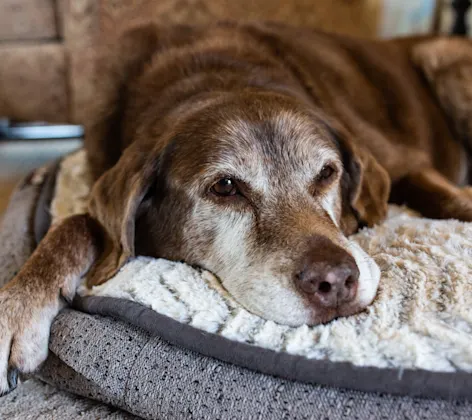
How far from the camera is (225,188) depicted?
160 cm

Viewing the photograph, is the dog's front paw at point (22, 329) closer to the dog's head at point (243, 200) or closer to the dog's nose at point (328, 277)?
the dog's head at point (243, 200)

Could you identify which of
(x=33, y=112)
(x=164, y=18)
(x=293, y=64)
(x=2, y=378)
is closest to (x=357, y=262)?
(x=2, y=378)

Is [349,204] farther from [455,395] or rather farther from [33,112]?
[33,112]

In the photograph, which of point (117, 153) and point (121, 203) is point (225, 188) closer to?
point (121, 203)

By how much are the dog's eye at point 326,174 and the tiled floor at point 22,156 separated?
2380mm

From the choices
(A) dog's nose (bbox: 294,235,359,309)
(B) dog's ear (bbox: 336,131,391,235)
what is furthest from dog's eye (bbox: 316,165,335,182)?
(A) dog's nose (bbox: 294,235,359,309)

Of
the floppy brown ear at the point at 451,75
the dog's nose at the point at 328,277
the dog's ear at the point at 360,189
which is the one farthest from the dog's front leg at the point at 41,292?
the floppy brown ear at the point at 451,75

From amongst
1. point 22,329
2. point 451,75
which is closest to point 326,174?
point 22,329

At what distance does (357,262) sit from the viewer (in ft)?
4.63

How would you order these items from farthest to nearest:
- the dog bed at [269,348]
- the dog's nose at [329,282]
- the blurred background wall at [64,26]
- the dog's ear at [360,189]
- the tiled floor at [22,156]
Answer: the tiled floor at [22,156], the blurred background wall at [64,26], the dog's ear at [360,189], the dog's nose at [329,282], the dog bed at [269,348]

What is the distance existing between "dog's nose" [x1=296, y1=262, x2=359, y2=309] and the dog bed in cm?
6

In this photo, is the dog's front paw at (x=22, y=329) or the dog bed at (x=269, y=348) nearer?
the dog bed at (x=269, y=348)

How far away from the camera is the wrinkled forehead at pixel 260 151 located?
159 centimetres

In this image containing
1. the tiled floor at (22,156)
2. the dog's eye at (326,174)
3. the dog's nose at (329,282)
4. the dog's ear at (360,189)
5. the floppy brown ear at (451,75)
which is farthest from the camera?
the tiled floor at (22,156)
